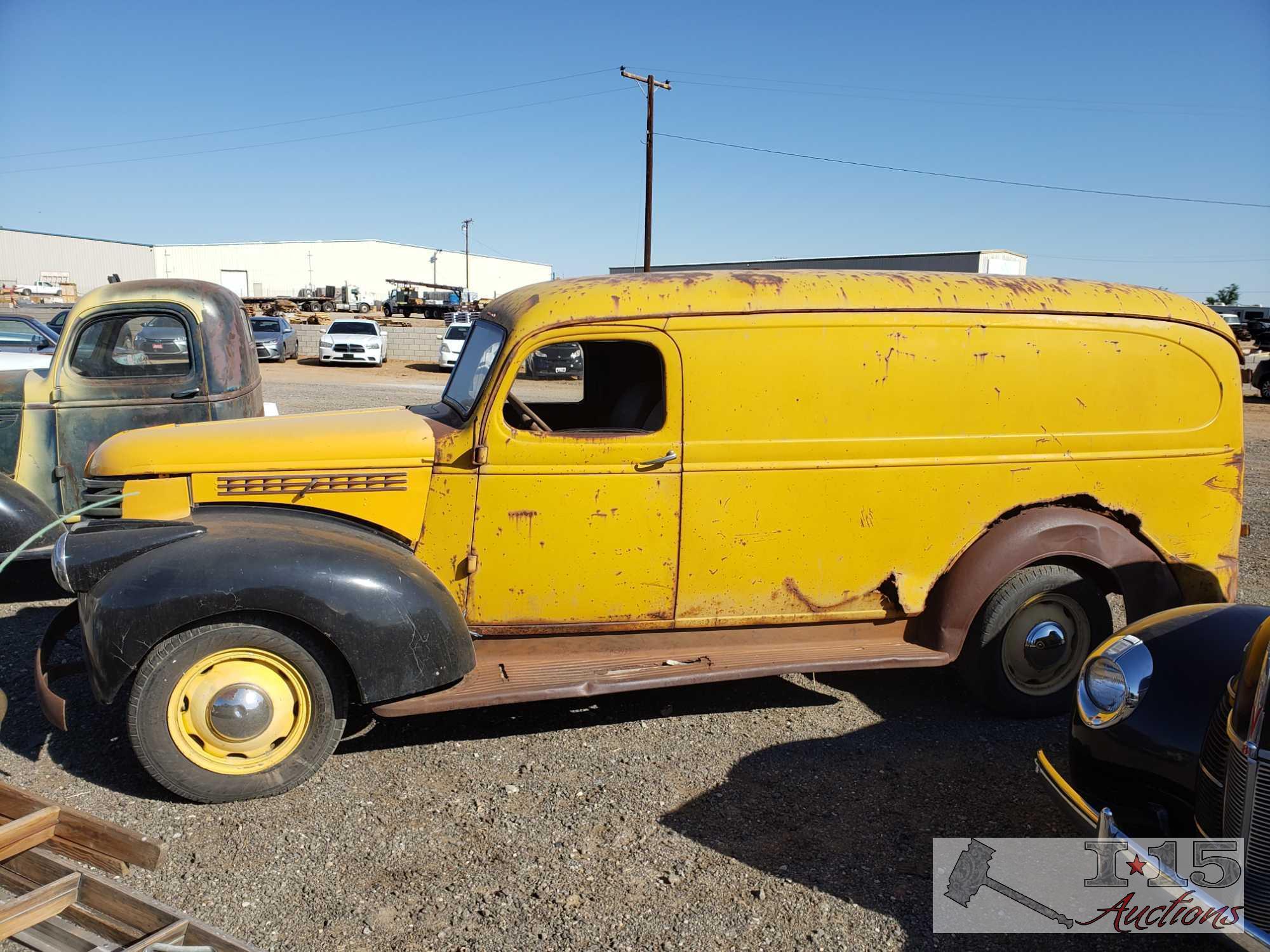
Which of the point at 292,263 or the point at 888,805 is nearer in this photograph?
the point at 888,805

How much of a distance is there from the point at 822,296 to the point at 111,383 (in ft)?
15.7

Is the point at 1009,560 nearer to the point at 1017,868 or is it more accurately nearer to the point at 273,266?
the point at 1017,868

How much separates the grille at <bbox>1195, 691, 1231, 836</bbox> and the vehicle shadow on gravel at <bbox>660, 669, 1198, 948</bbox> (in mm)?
622

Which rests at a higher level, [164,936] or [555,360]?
[555,360]

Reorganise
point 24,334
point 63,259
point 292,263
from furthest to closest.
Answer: point 292,263, point 63,259, point 24,334

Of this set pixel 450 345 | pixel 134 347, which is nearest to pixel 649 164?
pixel 450 345

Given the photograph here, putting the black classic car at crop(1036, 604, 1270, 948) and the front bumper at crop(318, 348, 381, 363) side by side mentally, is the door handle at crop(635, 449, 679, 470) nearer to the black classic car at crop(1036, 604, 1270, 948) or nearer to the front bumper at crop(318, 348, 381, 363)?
the black classic car at crop(1036, 604, 1270, 948)

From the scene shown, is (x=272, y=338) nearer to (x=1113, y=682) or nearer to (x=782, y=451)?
(x=782, y=451)

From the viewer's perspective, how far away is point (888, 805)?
11.7ft

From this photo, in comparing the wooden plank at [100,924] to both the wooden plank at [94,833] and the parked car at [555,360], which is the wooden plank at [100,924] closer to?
the wooden plank at [94,833]

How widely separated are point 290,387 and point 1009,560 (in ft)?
58.7

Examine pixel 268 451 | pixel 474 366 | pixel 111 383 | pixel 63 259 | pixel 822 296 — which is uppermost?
pixel 63 259

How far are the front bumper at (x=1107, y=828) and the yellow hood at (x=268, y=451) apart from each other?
2639mm

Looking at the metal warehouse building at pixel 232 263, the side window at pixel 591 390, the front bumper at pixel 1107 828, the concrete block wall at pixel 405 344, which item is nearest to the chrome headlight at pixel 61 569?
A: the side window at pixel 591 390
